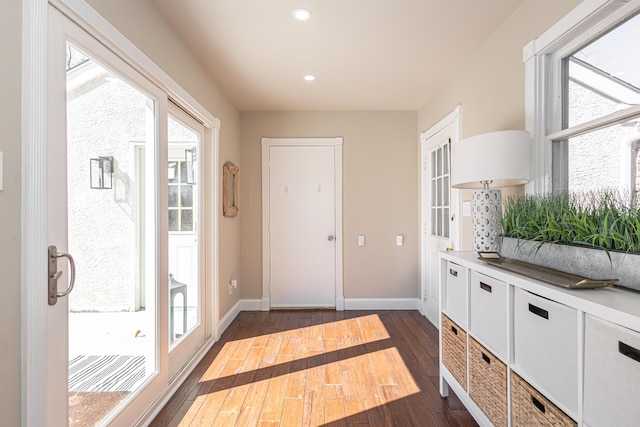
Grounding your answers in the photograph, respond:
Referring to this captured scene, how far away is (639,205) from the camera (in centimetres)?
120

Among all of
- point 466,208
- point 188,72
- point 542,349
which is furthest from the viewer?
point 466,208

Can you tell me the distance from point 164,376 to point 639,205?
8.31ft

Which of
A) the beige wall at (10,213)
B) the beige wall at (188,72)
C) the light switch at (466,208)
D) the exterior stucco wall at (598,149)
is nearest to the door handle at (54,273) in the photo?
the beige wall at (10,213)

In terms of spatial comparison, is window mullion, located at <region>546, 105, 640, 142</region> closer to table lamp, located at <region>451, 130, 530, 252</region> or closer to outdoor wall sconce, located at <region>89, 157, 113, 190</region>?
table lamp, located at <region>451, 130, 530, 252</region>

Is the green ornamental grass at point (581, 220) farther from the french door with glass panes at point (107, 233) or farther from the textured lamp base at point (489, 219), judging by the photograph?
the french door with glass panes at point (107, 233)

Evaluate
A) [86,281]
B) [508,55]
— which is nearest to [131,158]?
[86,281]

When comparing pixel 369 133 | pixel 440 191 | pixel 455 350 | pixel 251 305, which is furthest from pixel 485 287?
pixel 251 305

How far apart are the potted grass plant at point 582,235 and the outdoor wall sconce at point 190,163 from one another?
2305 millimetres

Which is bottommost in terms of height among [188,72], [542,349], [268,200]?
[542,349]

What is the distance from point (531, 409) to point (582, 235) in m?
0.69

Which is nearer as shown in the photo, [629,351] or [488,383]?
[629,351]

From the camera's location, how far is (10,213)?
3.68ft

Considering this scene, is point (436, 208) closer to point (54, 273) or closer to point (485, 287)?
point (485, 287)

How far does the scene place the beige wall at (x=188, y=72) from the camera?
1.76m
